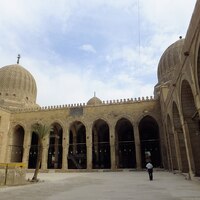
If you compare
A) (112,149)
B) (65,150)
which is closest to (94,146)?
(65,150)

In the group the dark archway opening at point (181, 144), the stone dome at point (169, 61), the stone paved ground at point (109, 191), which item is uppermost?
the stone dome at point (169, 61)

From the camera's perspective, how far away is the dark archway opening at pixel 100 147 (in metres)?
24.4

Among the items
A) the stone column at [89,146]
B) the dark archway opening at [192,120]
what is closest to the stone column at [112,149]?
the stone column at [89,146]

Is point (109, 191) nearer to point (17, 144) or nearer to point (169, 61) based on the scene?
point (17, 144)

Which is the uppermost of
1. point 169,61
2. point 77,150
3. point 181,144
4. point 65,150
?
point 169,61

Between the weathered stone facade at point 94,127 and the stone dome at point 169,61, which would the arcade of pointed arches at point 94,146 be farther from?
the stone dome at point 169,61

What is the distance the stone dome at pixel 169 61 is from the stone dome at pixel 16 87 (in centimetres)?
1899

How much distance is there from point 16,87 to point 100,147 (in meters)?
14.9

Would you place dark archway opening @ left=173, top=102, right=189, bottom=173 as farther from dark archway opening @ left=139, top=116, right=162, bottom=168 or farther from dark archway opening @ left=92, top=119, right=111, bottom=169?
dark archway opening @ left=92, top=119, right=111, bottom=169

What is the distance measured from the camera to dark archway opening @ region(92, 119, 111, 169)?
24391 mm

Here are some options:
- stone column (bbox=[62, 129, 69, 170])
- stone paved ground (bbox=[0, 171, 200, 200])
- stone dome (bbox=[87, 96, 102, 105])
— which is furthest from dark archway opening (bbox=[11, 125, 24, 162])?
stone paved ground (bbox=[0, 171, 200, 200])

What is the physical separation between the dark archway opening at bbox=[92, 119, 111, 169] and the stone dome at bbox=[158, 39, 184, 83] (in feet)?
31.4

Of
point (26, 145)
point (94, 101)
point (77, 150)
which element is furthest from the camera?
point (94, 101)

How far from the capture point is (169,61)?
26.0 m
